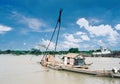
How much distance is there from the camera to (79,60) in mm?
28734

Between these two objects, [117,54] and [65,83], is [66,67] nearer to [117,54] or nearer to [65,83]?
[65,83]

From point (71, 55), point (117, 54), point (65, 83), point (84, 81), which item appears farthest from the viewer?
point (117, 54)

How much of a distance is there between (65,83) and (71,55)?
10.9m

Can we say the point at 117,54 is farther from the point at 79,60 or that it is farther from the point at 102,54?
the point at 79,60

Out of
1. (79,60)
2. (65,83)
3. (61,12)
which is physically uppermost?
(61,12)

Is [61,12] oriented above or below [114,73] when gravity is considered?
above

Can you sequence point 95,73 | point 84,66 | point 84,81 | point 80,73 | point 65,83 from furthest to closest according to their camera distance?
1. point 84,66
2. point 80,73
3. point 95,73
4. point 84,81
5. point 65,83

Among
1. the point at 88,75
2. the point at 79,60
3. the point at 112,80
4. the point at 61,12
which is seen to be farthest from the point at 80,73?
the point at 61,12

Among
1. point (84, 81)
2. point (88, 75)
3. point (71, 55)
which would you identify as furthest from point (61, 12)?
point (84, 81)

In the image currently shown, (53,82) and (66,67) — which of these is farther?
(66,67)

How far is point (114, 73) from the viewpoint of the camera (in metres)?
21.1

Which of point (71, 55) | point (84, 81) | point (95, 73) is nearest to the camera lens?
point (84, 81)

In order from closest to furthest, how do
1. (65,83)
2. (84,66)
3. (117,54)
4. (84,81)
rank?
(65,83) < (84,81) < (84,66) < (117,54)

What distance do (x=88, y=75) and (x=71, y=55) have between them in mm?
6846
